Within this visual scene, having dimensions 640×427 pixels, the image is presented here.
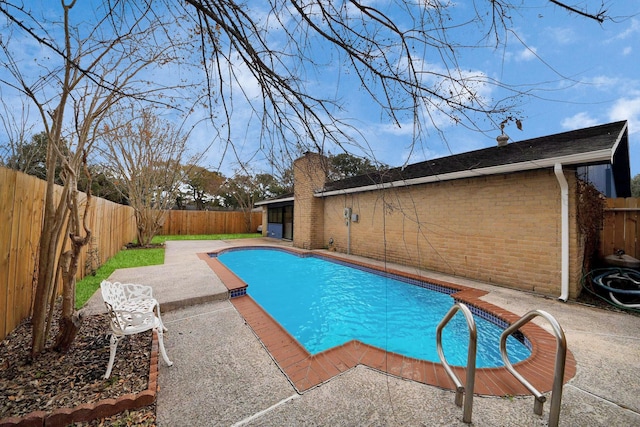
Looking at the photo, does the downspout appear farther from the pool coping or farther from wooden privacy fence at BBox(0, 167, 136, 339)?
wooden privacy fence at BBox(0, 167, 136, 339)

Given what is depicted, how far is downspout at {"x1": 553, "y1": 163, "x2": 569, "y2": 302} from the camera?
4891mm

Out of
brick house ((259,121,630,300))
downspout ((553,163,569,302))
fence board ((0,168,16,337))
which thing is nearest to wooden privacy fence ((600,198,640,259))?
brick house ((259,121,630,300))

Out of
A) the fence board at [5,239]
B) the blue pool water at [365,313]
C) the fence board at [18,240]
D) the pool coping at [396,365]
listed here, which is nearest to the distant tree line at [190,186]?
the fence board at [18,240]

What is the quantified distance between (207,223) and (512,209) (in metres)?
21.3

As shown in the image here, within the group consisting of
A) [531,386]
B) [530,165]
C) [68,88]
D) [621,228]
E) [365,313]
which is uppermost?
[68,88]

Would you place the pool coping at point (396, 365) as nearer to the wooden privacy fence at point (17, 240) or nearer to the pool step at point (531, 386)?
the pool step at point (531, 386)

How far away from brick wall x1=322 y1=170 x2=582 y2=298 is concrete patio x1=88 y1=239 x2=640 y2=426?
1914 millimetres

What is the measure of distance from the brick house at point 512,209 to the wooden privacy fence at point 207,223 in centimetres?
1647

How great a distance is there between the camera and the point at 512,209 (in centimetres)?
586

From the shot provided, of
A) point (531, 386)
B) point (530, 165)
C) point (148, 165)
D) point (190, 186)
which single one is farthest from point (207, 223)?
point (531, 386)

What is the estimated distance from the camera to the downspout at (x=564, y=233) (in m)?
4.89

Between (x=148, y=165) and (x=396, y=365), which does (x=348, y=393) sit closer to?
(x=396, y=365)

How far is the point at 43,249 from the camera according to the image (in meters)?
2.62

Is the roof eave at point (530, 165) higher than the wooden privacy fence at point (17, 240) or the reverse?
higher
